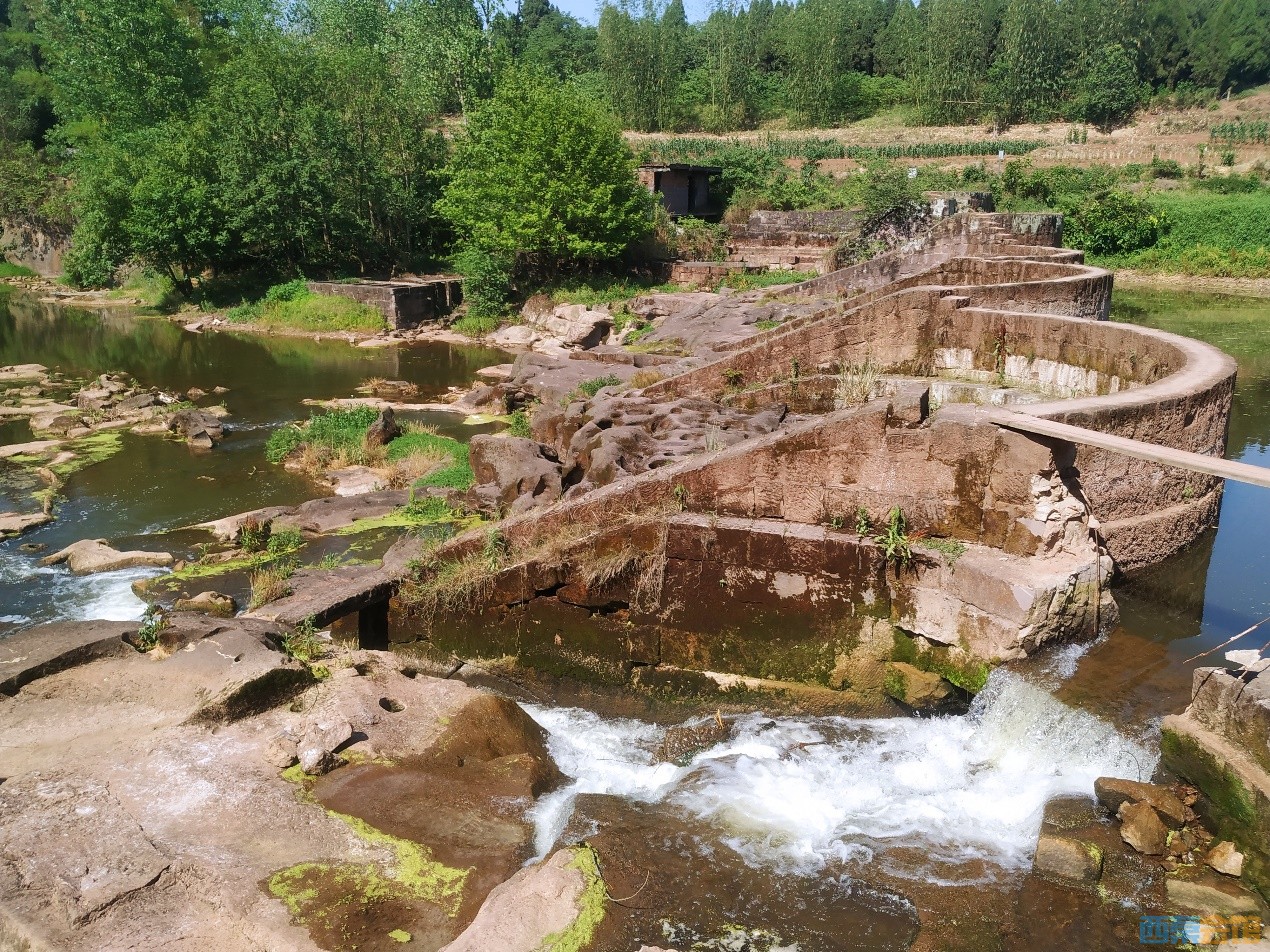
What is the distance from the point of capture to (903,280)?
1622 centimetres

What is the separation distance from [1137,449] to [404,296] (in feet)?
86.4

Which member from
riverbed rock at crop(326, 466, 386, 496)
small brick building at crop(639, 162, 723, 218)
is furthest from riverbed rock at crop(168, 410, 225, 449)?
small brick building at crop(639, 162, 723, 218)

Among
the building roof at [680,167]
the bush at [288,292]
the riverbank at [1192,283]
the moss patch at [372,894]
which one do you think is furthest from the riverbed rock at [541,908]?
the riverbank at [1192,283]

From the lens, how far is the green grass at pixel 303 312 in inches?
1161

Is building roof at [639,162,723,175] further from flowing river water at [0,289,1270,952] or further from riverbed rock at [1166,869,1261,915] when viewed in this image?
riverbed rock at [1166,869,1261,915]

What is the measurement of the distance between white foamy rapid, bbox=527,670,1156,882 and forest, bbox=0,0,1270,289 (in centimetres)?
2334

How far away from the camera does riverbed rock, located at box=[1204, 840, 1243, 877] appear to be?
4918 millimetres

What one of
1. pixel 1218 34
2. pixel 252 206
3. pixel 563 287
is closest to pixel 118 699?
pixel 563 287

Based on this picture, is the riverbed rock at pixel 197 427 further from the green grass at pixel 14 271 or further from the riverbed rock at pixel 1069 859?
the green grass at pixel 14 271

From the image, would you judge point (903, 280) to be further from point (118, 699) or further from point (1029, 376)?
point (118, 699)

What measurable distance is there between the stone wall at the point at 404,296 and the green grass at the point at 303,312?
0.28 metres

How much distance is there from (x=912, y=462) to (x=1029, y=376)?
4.96m

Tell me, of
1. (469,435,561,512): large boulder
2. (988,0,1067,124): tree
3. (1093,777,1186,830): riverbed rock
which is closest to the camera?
A: (1093,777,1186,830): riverbed rock

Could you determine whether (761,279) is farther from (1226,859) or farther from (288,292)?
(1226,859)
